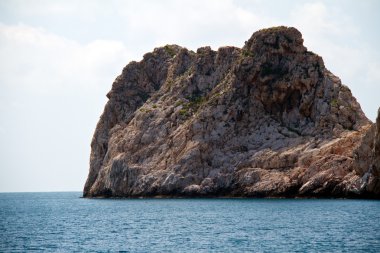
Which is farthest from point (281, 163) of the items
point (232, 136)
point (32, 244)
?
point (32, 244)

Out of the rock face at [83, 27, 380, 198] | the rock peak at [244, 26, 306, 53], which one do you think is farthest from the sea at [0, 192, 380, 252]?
the rock peak at [244, 26, 306, 53]

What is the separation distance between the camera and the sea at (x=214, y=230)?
56.2 metres

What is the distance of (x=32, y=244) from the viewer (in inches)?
2379

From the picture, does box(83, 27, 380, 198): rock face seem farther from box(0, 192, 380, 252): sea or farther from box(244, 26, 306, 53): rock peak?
box(0, 192, 380, 252): sea

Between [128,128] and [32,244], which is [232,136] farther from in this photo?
[32,244]

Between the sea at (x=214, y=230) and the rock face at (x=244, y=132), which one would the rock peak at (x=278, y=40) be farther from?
the sea at (x=214, y=230)

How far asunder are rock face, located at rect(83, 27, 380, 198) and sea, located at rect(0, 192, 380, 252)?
38.3 ft

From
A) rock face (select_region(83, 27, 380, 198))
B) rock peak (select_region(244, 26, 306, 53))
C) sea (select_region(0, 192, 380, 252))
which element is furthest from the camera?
rock peak (select_region(244, 26, 306, 53))

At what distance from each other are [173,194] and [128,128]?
27.7 m

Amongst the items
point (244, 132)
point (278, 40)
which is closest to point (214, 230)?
point (244, 132)

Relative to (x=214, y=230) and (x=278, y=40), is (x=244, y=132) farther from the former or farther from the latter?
(x=214, y=230)

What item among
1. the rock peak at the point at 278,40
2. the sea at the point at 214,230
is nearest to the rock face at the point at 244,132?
the rock peak at the point at 278,40

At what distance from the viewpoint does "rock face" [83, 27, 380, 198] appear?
113 meters

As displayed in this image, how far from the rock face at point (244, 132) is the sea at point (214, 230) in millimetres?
11685
